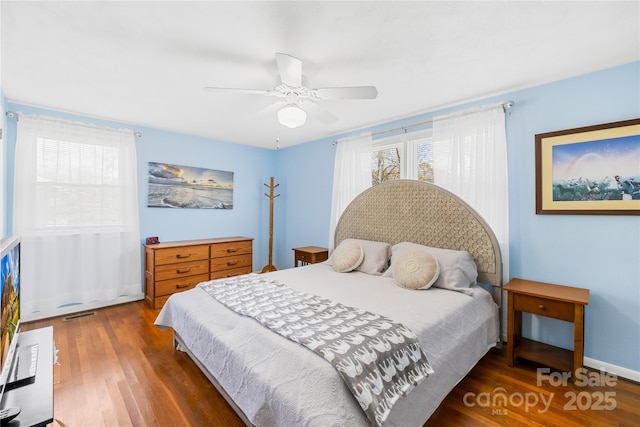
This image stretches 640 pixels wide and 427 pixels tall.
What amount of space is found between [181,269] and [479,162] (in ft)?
12.3

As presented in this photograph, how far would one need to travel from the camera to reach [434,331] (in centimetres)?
182

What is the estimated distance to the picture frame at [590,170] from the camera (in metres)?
2.09

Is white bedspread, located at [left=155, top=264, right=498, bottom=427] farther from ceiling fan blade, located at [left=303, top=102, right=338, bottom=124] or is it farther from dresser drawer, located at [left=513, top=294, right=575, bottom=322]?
ceiling fan blade, located at [left=303, top=102, right=338, bottom=124]

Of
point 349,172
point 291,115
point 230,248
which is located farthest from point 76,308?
point 349,172

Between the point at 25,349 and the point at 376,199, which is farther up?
the point at 376,199

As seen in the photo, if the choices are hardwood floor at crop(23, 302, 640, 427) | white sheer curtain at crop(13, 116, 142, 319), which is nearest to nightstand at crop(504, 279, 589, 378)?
hardwood floor at crop(23, 302, 640, 427)

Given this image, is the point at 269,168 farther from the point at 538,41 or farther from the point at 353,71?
the point at 538,41

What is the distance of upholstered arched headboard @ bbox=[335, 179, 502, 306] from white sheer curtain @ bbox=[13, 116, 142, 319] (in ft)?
9.42

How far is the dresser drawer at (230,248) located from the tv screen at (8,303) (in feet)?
8.11

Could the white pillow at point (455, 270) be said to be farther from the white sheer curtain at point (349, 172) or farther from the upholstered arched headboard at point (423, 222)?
the white sheer curtain at point (349, 172)

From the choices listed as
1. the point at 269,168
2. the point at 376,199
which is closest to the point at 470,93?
Answer: the point at 376,199

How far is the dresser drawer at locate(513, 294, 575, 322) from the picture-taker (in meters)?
2.06

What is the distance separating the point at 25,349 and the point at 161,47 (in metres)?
2.01

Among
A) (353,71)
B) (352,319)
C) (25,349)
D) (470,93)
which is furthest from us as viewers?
(470,93)
